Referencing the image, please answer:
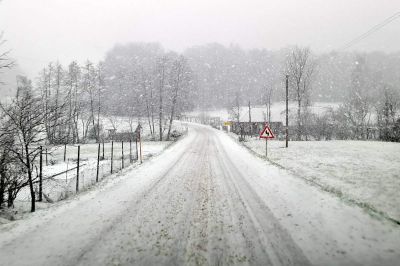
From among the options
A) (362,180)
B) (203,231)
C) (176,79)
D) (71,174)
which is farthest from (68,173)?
(176,79)

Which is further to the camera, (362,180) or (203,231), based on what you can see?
(362,180)

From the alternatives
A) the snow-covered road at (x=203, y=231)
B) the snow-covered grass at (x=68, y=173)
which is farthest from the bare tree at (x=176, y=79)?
the snow-covered road at (x=203, y=231)

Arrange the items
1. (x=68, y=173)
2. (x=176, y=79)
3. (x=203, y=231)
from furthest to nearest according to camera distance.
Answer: (x=176, y=79)
(x=68, y=173)
(x=203, y=231)

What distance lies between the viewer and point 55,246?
5695mm

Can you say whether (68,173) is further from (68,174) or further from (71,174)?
(71,174)

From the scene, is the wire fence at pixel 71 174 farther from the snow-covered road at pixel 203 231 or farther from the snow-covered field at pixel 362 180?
the snow-covered field at pixel 362 180

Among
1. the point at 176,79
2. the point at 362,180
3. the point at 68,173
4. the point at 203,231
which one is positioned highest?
the point at 176,79

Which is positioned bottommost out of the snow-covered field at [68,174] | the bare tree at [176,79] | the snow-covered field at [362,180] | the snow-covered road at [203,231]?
the snow-covered field at [68,174]

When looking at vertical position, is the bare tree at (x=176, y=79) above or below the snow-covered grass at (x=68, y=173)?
above

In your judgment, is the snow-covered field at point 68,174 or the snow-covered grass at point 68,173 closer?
the snow-covered grass at point 68,173

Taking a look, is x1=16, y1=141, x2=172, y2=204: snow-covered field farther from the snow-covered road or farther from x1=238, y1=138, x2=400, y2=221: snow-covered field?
x1=238, y1=138, x2=400, y2=221: snow-covered field

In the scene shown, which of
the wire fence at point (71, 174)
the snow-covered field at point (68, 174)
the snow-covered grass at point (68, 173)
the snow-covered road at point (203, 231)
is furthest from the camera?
the snow-covered field at point (68, 174)

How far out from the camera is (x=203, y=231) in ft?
20.7

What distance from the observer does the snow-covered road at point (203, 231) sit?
5.09 metres
